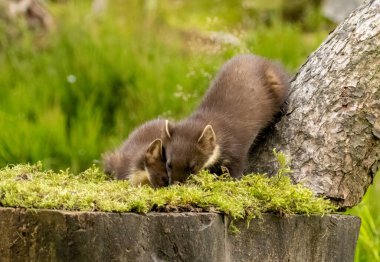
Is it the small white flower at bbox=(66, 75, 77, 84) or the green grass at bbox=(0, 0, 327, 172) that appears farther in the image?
the small white flower at bbox=(66, 75, 77, 84)

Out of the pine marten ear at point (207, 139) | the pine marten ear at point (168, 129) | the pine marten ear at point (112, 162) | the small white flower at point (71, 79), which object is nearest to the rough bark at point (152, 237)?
the pine marten ear at point (207, 139)

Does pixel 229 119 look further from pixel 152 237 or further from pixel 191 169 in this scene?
pixel 152 237

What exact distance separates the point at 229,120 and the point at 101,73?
11.6ft

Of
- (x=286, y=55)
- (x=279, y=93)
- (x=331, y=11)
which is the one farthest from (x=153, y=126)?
(x=331, y=11)

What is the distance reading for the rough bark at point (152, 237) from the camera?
316cm

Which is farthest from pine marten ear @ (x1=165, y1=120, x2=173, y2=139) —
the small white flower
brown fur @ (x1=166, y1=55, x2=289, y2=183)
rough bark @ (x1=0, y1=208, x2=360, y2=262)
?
the small white flower

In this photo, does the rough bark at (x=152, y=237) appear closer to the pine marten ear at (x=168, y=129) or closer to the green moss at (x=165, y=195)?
the green moss at (x=165, y=195)

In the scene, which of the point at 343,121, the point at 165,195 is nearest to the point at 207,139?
the point at 343,121

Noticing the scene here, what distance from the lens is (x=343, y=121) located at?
440 cm

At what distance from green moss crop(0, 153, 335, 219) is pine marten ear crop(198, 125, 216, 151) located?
277 millimetres

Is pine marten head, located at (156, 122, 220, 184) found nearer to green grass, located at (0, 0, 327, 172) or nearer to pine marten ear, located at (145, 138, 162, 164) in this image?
pine marten ear, located at (145, 138, 162, 164)

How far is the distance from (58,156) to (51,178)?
11.6 feet

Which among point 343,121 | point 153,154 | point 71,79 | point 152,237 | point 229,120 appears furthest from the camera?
point 71,79

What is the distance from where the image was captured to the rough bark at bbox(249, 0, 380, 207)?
438 cm
